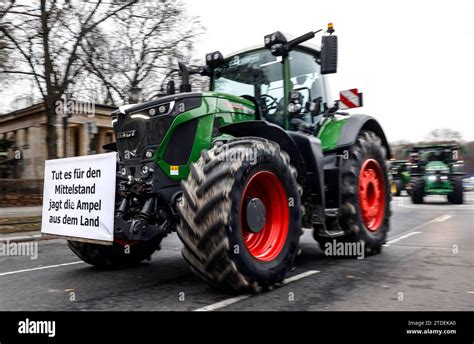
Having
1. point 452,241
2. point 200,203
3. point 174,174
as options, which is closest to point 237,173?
point 200,203

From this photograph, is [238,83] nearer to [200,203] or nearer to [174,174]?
[174,174]

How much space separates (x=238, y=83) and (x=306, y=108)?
3.44ft

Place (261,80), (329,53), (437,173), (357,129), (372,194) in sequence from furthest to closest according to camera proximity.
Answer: (437,173) < (372,194) < (357,129) < (261,80) < (329,53)

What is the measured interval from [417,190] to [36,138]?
2522 centimetres

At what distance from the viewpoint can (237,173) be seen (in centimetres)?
425

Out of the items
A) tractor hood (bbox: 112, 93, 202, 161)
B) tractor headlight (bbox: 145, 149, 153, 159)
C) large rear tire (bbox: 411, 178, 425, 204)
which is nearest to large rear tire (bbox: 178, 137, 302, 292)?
tractor hood (bbox: 112, 93, 202, 161)

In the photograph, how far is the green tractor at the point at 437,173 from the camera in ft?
67.8

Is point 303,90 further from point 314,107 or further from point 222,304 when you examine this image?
point 222,304

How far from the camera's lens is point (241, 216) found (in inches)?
179

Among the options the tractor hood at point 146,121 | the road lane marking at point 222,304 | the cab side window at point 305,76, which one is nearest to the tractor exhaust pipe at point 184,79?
the tractor hood at point 146,121

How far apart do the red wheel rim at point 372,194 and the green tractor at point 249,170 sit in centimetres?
2

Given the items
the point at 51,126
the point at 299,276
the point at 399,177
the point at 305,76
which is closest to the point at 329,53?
the point at 305,76

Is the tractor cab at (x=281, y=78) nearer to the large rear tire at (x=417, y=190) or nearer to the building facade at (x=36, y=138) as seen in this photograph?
the large rear tire at (x=417, y=190)

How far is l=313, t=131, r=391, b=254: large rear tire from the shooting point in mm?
6211
